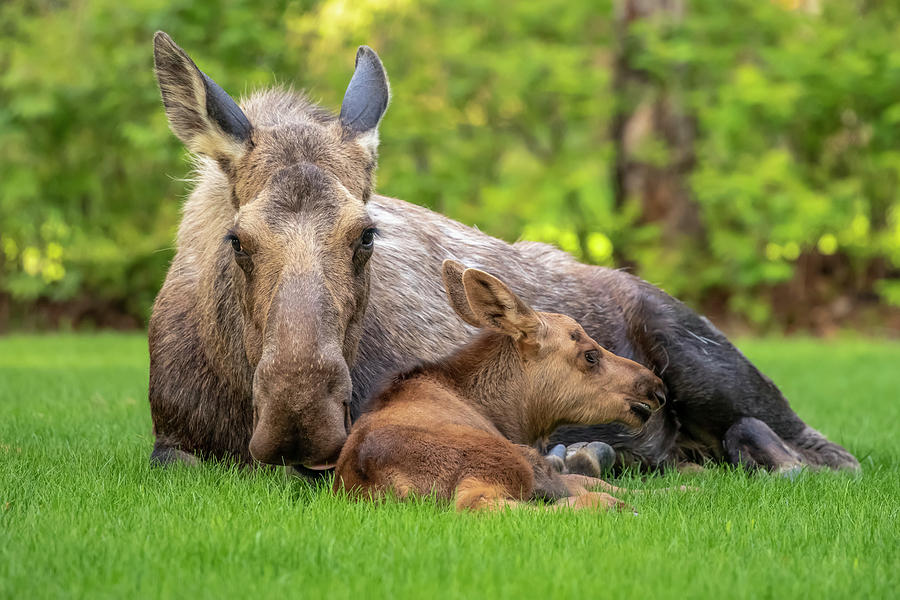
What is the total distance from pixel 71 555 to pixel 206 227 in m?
3.11

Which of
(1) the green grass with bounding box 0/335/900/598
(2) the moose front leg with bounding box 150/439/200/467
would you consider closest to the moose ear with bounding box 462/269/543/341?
(1) the green grass with bounding box 0/335/900/598

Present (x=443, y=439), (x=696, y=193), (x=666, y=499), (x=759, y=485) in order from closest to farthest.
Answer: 1. (x=443, y=439)
2. (x=666, y=499)
3. (x=759, y=485)
4. (x=696, y=193)

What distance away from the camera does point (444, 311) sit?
7141mm

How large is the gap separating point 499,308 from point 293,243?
1.17 meters

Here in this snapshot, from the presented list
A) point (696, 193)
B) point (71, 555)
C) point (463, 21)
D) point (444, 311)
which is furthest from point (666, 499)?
point (463, 21)

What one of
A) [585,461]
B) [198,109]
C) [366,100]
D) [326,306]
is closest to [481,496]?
[326,306]

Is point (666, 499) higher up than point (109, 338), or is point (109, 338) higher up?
point (666, 499)

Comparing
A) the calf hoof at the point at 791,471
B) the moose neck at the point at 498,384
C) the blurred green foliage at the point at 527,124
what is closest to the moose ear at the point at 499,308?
the moose neck at the point at 498,384

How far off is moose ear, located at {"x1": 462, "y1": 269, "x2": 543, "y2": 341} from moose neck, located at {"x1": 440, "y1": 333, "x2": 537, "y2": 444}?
0.35 feet

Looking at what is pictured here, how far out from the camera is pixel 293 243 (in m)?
5.41

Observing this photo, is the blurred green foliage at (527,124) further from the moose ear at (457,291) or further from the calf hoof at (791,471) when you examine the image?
the calf hoof at (791,471)

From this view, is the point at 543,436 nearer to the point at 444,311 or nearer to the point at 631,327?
the point at 444,311

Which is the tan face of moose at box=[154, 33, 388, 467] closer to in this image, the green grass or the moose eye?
the moose eye

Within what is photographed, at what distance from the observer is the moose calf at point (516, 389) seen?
517 cm
